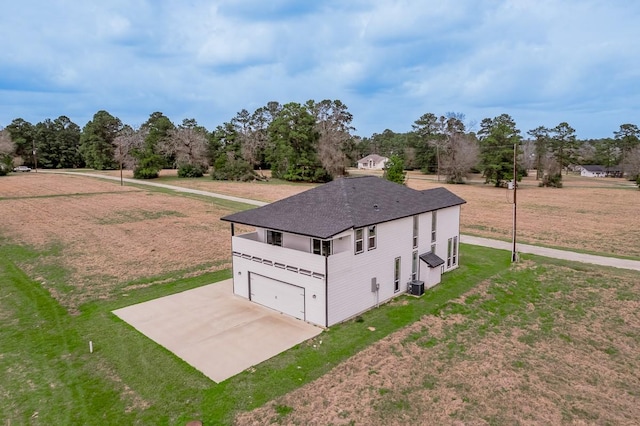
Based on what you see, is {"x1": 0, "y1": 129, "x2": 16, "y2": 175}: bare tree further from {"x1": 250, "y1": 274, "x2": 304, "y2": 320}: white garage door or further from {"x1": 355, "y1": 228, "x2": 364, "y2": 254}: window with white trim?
{"x1": 355, "y1": 228, "x2": 364, "y2": 254}: window with white trim

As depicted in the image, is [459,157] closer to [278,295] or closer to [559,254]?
[559,254]

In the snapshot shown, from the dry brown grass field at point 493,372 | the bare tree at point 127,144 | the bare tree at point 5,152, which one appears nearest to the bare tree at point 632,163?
the dry brown grass field at point 493,372

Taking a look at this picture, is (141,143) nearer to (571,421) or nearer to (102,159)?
(102,159)

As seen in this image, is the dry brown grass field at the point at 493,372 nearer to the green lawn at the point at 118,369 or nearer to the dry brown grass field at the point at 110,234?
the green lawn at the point at 118,369

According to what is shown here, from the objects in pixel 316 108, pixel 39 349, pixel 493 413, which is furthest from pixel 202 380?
pixel 316 108

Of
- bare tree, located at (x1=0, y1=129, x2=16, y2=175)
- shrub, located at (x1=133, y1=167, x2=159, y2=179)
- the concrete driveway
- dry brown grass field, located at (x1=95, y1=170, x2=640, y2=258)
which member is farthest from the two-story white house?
bare tree, located at (x1=0, y1=129, x2=16, y2=175)

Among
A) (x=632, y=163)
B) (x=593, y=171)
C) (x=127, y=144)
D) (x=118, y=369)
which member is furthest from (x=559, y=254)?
(x=593, y=171)
